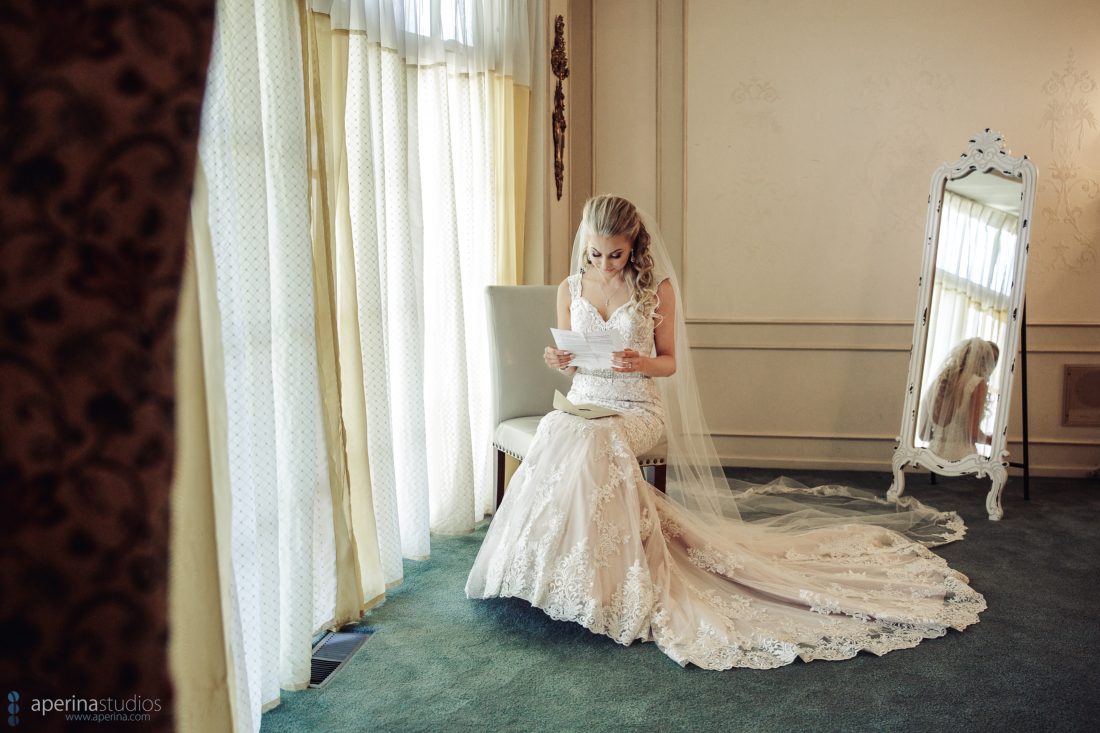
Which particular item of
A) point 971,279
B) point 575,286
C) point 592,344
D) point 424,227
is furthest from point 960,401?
point 424,227

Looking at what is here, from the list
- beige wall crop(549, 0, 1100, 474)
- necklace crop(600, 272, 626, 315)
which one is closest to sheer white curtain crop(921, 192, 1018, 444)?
beige wall crop(549, 0, 1100, 474)

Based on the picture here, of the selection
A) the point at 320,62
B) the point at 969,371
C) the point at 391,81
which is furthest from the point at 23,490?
the point at 969,371

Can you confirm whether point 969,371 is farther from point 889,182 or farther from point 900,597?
point 900,597

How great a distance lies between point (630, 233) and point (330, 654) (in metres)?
1.89

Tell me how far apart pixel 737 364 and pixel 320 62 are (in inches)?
133

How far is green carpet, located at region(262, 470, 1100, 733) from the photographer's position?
201cm

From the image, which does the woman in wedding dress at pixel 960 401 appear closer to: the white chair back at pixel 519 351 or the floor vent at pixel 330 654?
the white chair back at pixel 519 351

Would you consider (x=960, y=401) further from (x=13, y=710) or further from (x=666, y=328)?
(x=13, y=710)

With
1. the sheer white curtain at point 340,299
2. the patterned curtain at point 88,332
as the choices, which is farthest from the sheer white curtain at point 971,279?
the patterned curtain at point 88,332

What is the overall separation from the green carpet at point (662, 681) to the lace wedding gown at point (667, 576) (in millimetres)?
77

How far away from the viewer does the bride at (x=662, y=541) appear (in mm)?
2494

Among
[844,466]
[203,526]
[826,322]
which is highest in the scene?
[826,322]

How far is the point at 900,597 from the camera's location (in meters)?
2.76

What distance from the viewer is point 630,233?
320 cm
